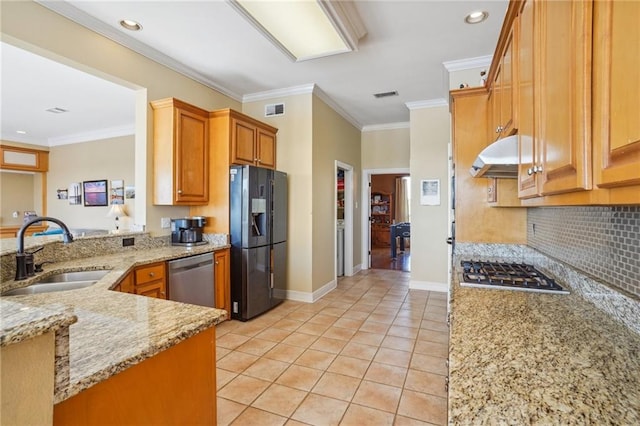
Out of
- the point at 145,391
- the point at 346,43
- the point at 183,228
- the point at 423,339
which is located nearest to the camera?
the point at 145,391

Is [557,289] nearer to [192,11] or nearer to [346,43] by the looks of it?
[346,43]

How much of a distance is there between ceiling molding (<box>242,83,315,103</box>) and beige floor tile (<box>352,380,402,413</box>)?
351 cm

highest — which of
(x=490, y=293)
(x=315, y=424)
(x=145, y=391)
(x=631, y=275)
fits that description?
(x=631, y=275)

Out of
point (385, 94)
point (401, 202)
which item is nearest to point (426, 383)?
point (385, 94)

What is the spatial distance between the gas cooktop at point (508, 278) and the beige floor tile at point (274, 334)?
186 cm

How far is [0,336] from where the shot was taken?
0.53 meters

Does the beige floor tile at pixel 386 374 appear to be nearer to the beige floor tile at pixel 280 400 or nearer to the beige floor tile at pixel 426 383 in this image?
the beige floor tile at pixel 426 383

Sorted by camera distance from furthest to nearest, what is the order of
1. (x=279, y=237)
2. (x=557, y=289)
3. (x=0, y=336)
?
(x=279, y=237), (x=557, y=289), (x=0, y=336)

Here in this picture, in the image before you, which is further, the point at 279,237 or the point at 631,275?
the point at 279,237

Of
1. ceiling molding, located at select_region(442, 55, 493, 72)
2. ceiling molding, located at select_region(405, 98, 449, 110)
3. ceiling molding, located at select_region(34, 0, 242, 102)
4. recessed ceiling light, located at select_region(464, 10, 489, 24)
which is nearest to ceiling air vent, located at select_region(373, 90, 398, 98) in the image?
ceiling molding, located at select_region(405, 98, 449, 110)

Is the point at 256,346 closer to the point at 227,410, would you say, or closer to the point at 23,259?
the point at 227,410

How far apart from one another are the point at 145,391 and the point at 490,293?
5.14 ft

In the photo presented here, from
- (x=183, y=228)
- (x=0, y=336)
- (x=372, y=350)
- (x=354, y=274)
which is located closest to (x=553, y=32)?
(x=0, y=336)

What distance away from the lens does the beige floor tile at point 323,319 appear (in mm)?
3533
